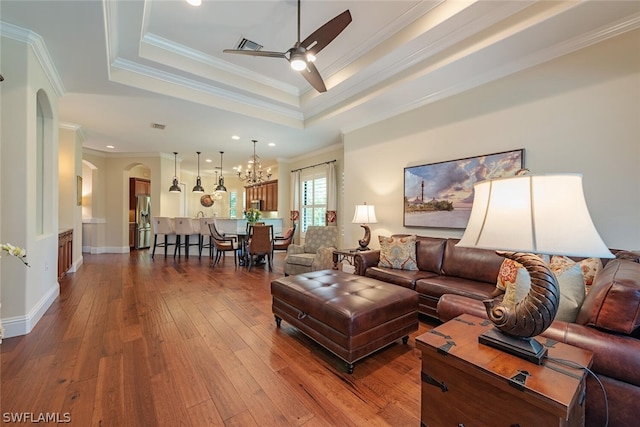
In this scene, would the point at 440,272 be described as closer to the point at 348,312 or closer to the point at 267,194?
the point at 348,312

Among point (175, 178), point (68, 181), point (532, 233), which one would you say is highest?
point (175, 178)

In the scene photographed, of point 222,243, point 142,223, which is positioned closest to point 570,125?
point 222,243

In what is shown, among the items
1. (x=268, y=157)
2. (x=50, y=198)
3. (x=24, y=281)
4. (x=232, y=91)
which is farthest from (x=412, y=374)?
(x=268, y=157)

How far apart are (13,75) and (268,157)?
5.58 meters

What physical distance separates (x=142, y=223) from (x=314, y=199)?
18.6 ft

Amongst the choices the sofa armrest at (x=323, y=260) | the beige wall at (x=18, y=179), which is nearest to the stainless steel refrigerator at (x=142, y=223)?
the beige wall at (x=18, y=179)

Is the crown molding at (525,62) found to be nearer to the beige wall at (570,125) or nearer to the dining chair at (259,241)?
the beige wall at (570,125)

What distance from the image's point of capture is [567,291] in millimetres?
1498

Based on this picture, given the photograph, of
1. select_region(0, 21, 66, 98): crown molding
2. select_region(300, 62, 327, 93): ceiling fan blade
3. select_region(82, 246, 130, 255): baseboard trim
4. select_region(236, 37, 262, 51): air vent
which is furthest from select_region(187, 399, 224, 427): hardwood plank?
select_region(82, 246, 130, 255): baseboard trim

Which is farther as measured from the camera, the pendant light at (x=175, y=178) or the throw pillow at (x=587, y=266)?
the pendant light at (x=175, y=178)

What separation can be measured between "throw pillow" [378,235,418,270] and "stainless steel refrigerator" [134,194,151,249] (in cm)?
799

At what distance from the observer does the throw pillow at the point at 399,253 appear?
336 centimetres

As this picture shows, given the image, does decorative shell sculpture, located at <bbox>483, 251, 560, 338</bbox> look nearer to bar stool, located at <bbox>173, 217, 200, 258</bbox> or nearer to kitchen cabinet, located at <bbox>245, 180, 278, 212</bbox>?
bar stool, located at <bbox>173, 217, 200, 258</bbox>

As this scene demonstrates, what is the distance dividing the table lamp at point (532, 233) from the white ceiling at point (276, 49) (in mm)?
2283
